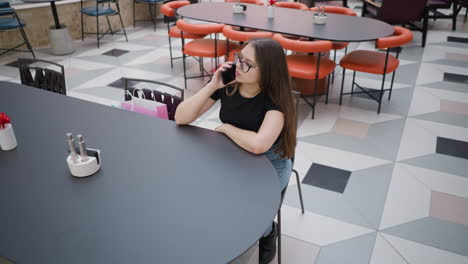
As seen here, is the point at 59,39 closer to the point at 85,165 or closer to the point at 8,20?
the point at 8,20

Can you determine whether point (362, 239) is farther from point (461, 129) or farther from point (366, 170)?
point (461, 129)

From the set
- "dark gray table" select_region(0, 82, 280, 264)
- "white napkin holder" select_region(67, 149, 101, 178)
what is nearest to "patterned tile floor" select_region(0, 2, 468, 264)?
"dark gray table" select_region(0, 82, 280, 264)

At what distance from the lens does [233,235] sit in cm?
124

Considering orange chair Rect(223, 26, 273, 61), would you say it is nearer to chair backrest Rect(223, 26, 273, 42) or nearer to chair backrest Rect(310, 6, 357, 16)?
chair backrest Rect(223, 26, 273, 42)

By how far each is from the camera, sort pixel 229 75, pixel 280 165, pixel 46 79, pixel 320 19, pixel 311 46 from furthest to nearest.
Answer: pixel 320 19 → pixel 311 46 → pixel 46 79 → pixel 280 165 → pixel 229 75

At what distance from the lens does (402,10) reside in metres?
5.79

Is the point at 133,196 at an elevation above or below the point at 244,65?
below

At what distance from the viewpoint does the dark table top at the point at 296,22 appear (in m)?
3.71

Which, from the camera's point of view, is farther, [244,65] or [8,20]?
[8,20]

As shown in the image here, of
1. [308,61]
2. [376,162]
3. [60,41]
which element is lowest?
[376,162]

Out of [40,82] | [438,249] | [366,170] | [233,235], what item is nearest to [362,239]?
[438,249]

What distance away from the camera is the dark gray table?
3.89ft

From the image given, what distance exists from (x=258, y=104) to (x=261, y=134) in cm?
22

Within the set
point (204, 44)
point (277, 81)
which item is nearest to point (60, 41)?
point (204, 44)
